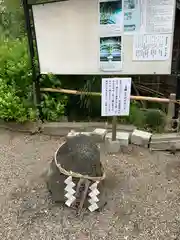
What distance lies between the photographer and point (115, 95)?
138 inches

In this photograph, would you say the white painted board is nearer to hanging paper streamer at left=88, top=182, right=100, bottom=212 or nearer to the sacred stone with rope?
the sacred stone with rope

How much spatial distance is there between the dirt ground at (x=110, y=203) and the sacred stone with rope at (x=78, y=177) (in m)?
0.11

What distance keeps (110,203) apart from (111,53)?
1.97 meters

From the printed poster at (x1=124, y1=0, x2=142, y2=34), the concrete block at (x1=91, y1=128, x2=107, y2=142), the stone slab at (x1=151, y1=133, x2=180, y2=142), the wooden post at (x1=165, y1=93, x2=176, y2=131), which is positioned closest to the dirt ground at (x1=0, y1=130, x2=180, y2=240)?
the stone slab at (x1=151, y1=133, x2=180, y2=142)

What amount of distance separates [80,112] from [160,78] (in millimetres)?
1455

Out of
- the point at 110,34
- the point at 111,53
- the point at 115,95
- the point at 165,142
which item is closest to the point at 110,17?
the point at 110,34

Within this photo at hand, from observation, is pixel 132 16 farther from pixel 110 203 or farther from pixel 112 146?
pixel 110 203

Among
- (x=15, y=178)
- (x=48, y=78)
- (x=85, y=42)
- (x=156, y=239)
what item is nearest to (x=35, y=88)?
(x=48, y=78)

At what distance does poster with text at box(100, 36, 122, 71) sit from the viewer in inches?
153

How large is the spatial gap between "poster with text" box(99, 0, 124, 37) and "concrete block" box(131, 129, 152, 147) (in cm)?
137

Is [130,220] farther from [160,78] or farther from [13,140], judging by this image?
[160,78]

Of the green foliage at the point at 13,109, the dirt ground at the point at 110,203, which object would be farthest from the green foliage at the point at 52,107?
the dirt ground at the point at 110,203

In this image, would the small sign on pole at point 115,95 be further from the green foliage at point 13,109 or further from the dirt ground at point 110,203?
the green foliage at point 13,109

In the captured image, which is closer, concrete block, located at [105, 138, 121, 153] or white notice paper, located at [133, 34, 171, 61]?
white notice paper, located at [133, 34, 171, 61]
